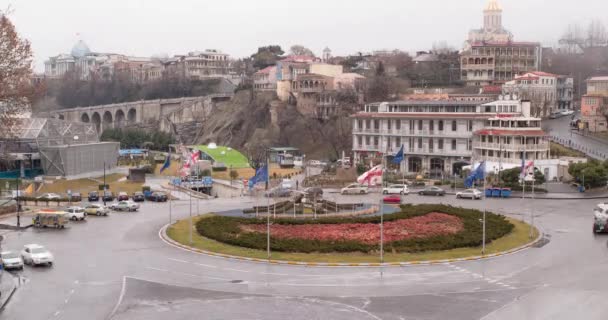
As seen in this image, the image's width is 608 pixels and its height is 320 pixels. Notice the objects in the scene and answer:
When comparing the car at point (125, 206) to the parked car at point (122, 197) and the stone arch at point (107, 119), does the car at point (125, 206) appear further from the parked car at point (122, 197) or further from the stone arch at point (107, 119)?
the stone arch at point (107, 119)

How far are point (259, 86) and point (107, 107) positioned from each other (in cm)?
5435

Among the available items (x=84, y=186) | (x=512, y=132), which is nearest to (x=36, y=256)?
(x=84, y=186)

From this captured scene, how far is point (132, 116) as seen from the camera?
18138 cm

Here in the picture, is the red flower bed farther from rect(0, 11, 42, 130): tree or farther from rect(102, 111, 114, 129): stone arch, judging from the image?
rect(102, 111, 114, 129): stone arch

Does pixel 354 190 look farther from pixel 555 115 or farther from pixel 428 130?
pixel 555 115

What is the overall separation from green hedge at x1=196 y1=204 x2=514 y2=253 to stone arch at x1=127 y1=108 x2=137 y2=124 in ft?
434

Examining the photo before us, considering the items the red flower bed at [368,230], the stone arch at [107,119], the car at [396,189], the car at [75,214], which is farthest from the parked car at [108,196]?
the stone arch at [107,119]

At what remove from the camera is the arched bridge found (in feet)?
520

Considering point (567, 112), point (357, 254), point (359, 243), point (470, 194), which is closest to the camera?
point (357, 254)

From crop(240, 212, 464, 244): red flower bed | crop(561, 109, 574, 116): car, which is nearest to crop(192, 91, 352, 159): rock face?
crop(561, 109, 574, 116): car

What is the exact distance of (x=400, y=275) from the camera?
118 feet

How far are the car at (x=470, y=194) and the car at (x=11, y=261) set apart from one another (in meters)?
39.4

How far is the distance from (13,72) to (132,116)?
15002 cm

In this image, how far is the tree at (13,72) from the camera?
3384 cm
